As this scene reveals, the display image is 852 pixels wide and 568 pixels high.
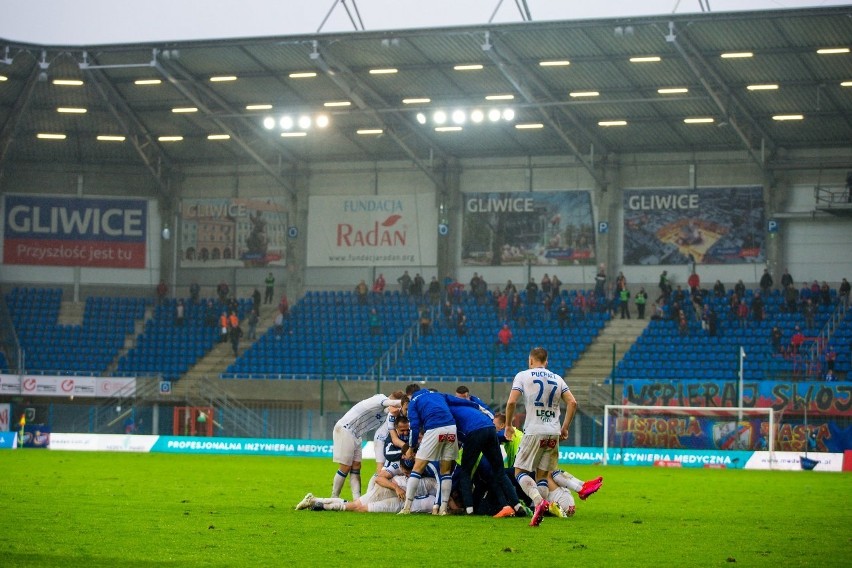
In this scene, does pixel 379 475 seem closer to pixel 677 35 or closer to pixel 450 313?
pixel 677 35

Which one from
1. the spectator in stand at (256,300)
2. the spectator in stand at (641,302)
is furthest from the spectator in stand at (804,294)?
the spectator in stand at (256,300)

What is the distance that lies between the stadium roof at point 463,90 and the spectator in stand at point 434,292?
16.5ft

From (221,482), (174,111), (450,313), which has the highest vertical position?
(174,111)

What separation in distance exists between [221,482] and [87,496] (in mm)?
5479

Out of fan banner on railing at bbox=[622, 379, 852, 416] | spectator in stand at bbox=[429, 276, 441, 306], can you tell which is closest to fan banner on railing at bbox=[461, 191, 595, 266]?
spectator in stand at bbox=[429, 276, 441, 306]

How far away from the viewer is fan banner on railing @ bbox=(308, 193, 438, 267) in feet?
175

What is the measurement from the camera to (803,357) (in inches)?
1670

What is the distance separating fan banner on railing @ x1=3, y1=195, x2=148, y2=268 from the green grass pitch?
33957mm

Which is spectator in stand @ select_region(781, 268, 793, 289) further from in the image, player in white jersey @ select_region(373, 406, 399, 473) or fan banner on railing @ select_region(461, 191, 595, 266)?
player in white jersey @ select_region(373, 406, 399, 473)

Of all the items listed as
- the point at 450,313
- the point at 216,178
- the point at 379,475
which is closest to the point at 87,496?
the point at 379,475

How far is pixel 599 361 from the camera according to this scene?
4556cm

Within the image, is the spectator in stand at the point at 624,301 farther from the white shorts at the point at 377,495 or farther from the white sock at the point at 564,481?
the white shorts at the point at 377,495

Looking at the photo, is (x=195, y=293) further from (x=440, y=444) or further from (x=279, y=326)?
(x=440, y=444)

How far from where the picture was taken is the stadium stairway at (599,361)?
1667 inches
